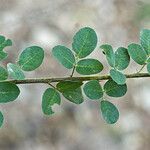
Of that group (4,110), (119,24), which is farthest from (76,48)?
(119,24)

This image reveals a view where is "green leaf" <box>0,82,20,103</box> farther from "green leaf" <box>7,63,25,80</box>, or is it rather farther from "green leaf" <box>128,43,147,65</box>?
"green leaf" <box>128,43,147,65</box>

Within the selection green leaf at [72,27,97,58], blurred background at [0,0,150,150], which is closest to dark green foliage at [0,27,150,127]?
green leaf at [72,27,97,58]

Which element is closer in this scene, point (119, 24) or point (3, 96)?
point (3, 96)

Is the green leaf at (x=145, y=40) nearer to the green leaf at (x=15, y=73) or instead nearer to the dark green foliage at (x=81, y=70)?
the dark green foliage at (x=81, y=70)

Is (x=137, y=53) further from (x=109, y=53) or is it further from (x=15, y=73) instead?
(x=15, y=73)

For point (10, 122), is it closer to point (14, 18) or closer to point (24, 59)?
point (14, 18)

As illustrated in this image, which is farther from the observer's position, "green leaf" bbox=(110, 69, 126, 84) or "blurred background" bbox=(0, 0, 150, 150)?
"blurred background" bbox=(0, 0, 150, 150)

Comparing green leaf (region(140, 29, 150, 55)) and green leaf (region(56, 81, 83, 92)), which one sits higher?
green leaf (region(140, 29, 150, 55))
